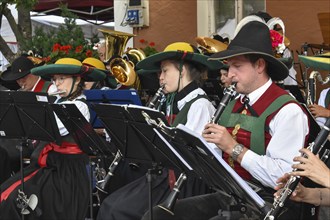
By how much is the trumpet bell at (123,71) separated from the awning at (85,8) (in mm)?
6041

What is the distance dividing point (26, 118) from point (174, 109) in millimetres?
1215

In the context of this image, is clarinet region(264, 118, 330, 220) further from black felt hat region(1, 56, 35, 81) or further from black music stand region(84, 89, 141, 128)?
black felt hat region(1, 56, 35, 81)

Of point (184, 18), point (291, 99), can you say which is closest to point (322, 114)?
point (291, 99)

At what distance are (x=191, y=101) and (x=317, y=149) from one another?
1.78m

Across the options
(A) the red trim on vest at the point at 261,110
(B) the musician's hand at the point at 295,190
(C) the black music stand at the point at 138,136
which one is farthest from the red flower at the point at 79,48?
(B) the musician's hand at the point at 295,190

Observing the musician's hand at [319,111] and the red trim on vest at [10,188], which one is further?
the red trim on vest at [10,188]

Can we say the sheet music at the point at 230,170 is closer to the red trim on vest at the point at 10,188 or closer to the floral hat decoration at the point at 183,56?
the floral hat decoration at the point at 183,56

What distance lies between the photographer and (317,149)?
3221mm

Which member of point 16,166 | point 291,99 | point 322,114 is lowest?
point 16,166

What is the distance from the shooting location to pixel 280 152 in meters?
3.74

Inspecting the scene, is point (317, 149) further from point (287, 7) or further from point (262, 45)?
point (287, 7)

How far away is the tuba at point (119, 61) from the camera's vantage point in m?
6.82

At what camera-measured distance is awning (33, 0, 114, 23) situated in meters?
13.3

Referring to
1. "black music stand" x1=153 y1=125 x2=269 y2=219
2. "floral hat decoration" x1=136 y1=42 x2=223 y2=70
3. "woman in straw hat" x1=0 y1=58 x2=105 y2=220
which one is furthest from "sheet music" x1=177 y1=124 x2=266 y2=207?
"woman in straw hat" x1=0 y1=58 x2=105 y2=220
